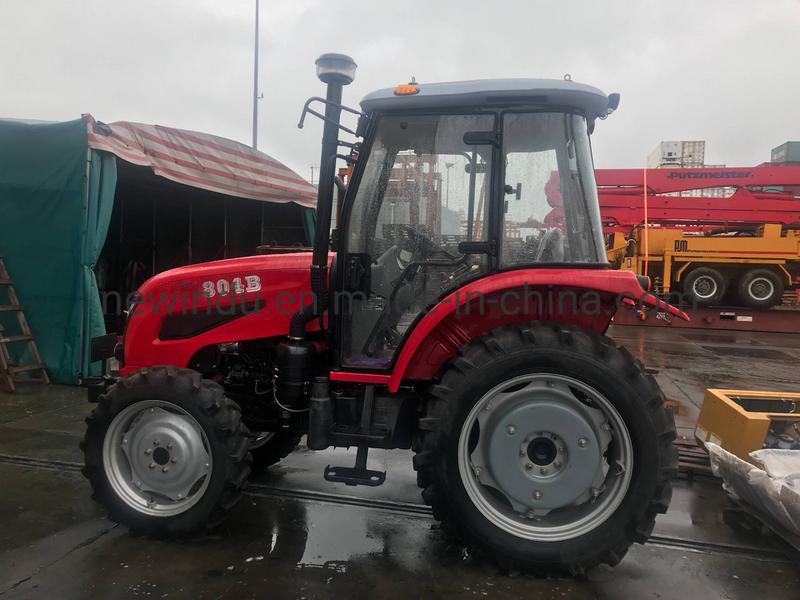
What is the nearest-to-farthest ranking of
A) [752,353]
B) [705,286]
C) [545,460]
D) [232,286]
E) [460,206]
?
[545,460] < [460,206] < [232,286] < [752,353] < [705,286]

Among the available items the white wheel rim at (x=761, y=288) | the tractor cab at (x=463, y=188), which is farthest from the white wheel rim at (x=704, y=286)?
the tractor cab at (x=463, y=188)

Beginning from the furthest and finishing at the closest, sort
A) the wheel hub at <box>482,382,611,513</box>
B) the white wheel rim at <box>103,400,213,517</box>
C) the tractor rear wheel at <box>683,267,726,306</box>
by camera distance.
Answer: the tractor rear wheel at <box>683,267,726,306</box>
the white wheel rim at <box>103,400,213,517</box>
the wheel hub at <box>482,382,611,513</box>

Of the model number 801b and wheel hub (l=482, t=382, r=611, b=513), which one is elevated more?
the model number 801b

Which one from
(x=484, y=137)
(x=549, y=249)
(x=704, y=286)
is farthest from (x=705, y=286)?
(x=484, y=137)

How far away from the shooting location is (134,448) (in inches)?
108

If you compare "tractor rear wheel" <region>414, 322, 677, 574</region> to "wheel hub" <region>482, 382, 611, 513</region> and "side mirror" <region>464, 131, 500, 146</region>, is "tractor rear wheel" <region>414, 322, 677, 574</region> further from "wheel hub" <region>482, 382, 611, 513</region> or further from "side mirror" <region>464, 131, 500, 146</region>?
"side mirror" <region>464, 131, 500, 146</region>

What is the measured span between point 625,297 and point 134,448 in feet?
8.32

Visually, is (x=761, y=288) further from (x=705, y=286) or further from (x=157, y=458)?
(x=157, y=458)

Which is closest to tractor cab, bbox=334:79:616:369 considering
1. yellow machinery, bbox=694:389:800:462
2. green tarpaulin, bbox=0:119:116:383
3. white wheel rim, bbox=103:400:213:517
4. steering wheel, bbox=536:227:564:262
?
Result: steering wheel, bbox=536:227:564:262

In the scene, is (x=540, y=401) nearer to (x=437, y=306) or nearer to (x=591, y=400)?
(x=591, y=400)

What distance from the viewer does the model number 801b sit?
2920mm

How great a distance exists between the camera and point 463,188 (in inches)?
101

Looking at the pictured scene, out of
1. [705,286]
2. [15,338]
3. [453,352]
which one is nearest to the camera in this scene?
[453,352]

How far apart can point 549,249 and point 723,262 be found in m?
10.8
